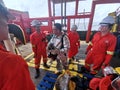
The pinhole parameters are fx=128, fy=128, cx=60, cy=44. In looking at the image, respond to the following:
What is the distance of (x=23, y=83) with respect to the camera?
1.92ft

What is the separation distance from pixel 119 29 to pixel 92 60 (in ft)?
12.8

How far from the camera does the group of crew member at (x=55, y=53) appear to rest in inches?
21.0

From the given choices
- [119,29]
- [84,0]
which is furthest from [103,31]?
[84,0]

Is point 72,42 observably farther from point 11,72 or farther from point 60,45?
point 11,72

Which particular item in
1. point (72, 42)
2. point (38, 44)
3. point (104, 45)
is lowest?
point (72, 42)

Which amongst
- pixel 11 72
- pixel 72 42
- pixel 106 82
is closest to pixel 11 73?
pixel 11 72

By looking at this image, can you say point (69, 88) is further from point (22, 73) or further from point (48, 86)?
point (22, 73)

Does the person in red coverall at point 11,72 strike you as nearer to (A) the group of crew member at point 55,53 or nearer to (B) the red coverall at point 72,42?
(A) the group of crew member at point 55,53

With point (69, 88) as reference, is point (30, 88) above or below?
above

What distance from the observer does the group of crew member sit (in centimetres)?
53

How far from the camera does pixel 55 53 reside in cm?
321

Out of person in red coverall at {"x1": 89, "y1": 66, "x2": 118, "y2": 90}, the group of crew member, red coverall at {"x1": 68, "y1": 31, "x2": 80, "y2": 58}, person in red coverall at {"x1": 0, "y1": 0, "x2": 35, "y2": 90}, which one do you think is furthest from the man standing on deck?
person in red coverall at {"x1": 0, "y1": 0, "x2": 35, "y2": 90}

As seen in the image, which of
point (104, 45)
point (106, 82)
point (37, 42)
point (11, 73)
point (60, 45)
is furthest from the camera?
point (37, 42)

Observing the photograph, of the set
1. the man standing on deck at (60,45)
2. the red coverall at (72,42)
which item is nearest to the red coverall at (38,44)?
the man standing on deck at (60,45)
